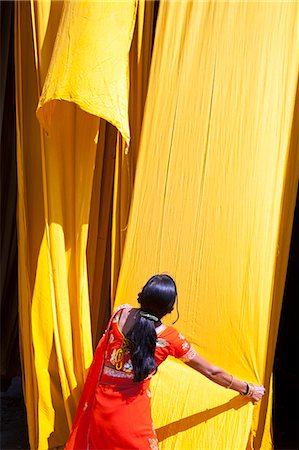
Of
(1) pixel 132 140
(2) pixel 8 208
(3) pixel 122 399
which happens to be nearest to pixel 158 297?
(3) pixel 122 399

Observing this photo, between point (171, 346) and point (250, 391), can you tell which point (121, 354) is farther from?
point (250, 391)

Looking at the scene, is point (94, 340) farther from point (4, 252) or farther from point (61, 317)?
point (4, 252)

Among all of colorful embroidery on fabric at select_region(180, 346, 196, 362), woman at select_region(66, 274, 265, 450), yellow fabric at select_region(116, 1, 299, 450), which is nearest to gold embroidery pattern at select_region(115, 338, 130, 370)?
woman at select_region(66, 274, 265, 450)

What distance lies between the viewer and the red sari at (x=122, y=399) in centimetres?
184

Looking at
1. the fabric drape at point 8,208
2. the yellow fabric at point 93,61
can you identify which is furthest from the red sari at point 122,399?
the fabric drape at point 8,208

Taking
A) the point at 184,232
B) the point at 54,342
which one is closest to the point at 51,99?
the point at 184,232

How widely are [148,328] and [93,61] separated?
1.12 metres

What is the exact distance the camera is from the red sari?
72.6 inches

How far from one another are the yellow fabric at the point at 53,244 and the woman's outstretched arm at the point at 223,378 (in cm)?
73

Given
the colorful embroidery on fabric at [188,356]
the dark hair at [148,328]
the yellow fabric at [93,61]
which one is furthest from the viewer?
the yellow fabric at [93,61]

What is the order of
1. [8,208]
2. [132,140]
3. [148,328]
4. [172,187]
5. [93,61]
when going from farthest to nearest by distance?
→ [8,208] < [132,140] < [172,187] < [93,61] < [148,328]

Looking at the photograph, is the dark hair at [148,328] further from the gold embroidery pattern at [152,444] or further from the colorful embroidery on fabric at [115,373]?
the gold embroidery pattern at [152,444]

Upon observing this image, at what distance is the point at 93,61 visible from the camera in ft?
7.15

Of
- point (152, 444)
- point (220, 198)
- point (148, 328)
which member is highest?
point (220, 198)
